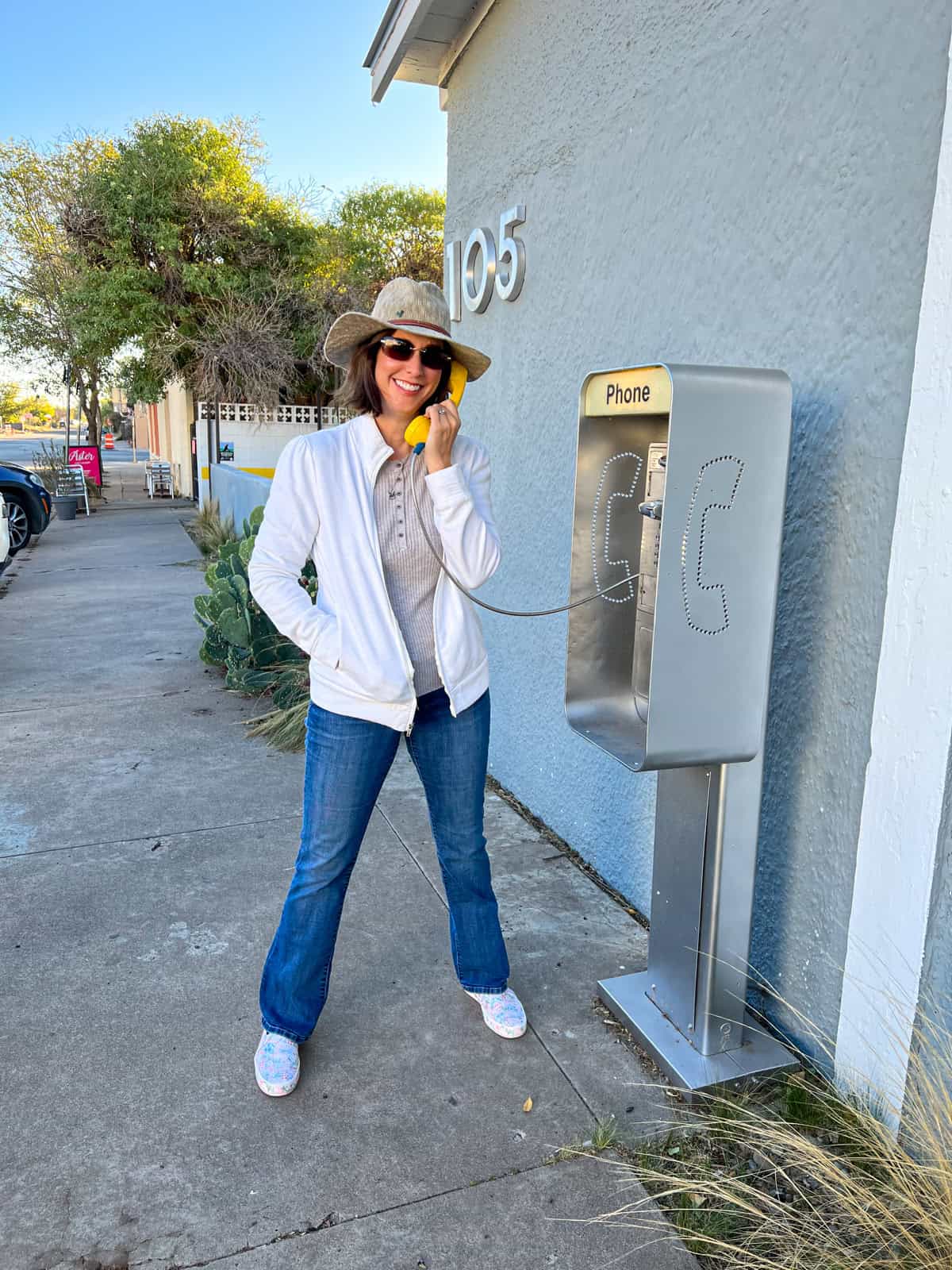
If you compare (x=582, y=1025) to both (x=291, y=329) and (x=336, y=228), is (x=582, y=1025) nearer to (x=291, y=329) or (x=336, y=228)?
(x=291, y=329)

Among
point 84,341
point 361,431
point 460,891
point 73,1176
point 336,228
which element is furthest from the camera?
point 336,228

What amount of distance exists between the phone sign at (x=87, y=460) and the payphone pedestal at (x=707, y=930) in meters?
16.8

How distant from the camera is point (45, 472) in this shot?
18188 mm

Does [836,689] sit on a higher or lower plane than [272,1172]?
higher

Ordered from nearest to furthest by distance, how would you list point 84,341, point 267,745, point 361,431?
point 361,431, point 267,745, point 84,341

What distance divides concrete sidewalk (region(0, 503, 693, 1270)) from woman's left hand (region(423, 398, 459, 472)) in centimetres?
154

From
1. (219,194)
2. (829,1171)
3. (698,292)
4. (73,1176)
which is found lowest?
(73,1176)

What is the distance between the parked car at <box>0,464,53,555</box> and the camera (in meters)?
11.7

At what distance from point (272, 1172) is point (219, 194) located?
19330mm

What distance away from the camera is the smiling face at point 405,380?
216 centimetres

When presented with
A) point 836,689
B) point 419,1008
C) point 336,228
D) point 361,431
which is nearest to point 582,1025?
point 419,1008

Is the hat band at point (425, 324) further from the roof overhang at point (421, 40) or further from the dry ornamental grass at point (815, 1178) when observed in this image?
the roof overhang at point (421, 40)

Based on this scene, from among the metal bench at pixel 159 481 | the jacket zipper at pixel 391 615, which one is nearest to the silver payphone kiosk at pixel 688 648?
A: the jacket zipper at pixel 391 615

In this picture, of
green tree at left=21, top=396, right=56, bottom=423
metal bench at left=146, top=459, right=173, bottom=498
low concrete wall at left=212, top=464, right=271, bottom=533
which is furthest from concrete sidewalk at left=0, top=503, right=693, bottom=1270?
green tree at left=21, top=396, right=56, bottom=423
